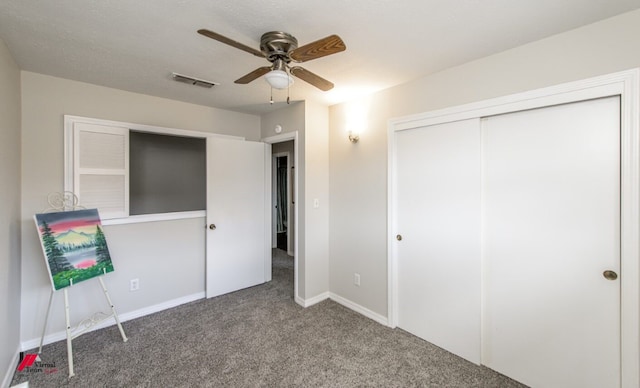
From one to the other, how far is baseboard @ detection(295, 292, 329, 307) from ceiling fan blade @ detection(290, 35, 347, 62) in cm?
261

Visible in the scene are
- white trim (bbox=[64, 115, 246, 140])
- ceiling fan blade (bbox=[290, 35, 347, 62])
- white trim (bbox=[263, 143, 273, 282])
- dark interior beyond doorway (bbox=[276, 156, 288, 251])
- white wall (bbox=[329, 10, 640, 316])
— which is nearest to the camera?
ceiling fan blade (bbox=[290, 35, 347, 62])

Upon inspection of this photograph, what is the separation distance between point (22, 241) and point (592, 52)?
4.53m

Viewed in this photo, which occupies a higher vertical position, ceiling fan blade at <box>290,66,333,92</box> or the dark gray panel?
ceiling fan blade at <box>290,66,333,92</box>

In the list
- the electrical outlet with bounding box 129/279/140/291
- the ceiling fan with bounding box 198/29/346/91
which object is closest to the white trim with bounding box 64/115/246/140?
the electrical outlet with bounding box 129/279/140/291

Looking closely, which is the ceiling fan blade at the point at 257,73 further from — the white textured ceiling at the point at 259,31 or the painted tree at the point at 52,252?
the painted tree at the point at 52,252

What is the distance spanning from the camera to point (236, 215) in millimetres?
3564

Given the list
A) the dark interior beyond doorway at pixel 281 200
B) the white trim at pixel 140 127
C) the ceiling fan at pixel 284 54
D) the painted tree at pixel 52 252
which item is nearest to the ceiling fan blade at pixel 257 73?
the ceiling fan at pixel 284 54

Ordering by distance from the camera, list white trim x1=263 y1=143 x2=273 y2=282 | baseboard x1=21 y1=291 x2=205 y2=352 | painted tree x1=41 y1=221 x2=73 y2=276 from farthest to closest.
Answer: white trim x1=263 y1=143 x2=273 y2=282, baseboard x1=21 y1=291 x2=205 y2=352, painted tree x1=41 y1=221 x2=73 y2=276

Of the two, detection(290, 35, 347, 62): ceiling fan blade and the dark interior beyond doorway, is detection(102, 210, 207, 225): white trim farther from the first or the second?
the dark interior beyond doorway

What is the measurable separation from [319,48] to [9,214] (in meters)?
2.56

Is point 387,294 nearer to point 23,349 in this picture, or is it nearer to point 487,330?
point 487,330

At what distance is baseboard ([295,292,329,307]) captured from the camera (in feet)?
10.3

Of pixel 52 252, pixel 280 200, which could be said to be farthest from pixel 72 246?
pixel 280 200

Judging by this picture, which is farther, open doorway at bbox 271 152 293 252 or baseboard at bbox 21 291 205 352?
open doorway at bbox 271 152 293 252
